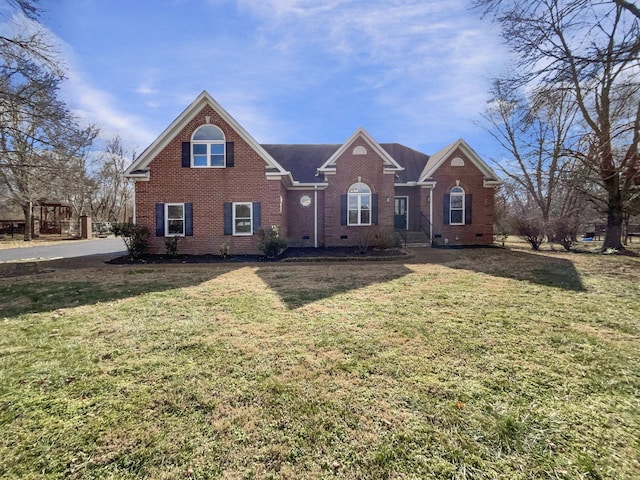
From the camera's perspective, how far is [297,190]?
16.8 metres

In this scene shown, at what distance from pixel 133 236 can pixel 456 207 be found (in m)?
17.0

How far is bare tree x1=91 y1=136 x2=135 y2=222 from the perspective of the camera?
39000mm

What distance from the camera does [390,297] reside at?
638 cm

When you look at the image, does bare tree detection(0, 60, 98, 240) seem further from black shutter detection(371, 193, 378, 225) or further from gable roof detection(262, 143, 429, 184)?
black shutter detection(371, 193, 378, 225)

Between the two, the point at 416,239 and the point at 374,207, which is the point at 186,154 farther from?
the point at 416,239

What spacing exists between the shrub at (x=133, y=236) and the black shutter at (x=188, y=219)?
165 centimetres

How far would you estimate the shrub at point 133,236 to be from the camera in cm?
1255

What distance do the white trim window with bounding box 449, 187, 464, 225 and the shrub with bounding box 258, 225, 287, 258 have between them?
417 inches

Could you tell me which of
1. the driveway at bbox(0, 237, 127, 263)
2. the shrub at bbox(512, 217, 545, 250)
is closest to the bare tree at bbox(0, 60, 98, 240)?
the driveway at bbox(0, 237, 127, 263)

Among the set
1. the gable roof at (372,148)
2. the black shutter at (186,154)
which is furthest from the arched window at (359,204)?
the black shutter at (186,154)

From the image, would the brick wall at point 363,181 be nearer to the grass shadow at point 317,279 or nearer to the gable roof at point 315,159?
the gable roof at point 315,159

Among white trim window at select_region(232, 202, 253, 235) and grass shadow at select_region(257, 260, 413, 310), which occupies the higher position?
white trim window at select_region(232, 202, 253, 235)

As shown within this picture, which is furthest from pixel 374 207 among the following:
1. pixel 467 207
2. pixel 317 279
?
pixel 317 279

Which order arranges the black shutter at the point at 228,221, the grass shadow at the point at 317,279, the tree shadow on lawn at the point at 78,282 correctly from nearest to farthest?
the tree shadow on lawn at the point at 78,282
the grass shadow at the point at 317,279
the black shutter at the point at 228,221
